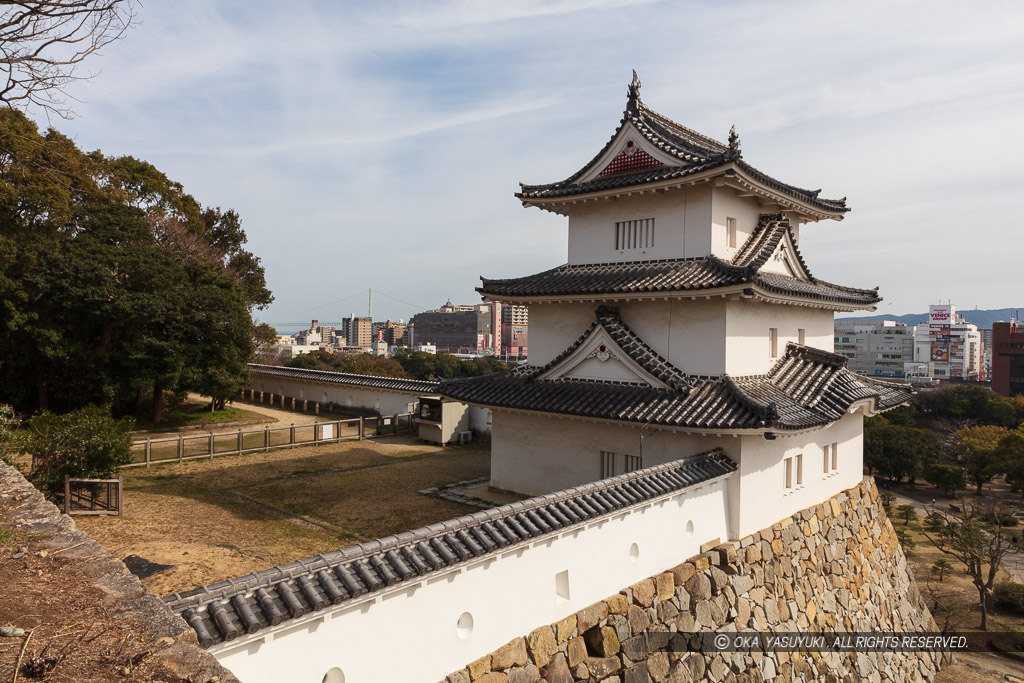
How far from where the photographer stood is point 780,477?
41.8ft

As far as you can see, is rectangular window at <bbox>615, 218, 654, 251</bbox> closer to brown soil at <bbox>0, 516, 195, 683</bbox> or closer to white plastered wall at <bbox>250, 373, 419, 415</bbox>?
brown soil at <bbox>0, 516, 195, 683</bbox>

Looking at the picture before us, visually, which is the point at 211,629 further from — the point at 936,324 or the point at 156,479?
the point at 936,324

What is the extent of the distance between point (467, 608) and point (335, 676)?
171cm

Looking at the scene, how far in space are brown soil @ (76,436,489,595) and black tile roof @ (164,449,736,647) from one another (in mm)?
5114

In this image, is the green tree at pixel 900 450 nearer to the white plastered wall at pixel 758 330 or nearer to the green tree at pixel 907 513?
the green tree at pixel 907 513

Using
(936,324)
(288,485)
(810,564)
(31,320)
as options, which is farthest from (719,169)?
(936,324)

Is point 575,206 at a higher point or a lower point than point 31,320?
higher

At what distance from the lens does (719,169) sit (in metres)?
12.6

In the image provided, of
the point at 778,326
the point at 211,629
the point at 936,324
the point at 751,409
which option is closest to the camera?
the point at 211,629

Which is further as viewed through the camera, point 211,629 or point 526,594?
point 526,594

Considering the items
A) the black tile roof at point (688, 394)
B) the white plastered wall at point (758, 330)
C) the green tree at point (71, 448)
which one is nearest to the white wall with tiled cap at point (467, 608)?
the black tile roof at point (688, 394)

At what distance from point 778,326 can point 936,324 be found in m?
134

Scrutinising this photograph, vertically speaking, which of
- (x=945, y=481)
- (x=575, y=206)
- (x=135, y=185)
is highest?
(x=135, y=185)

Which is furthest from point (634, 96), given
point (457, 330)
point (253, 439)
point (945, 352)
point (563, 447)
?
point (457, 330)
